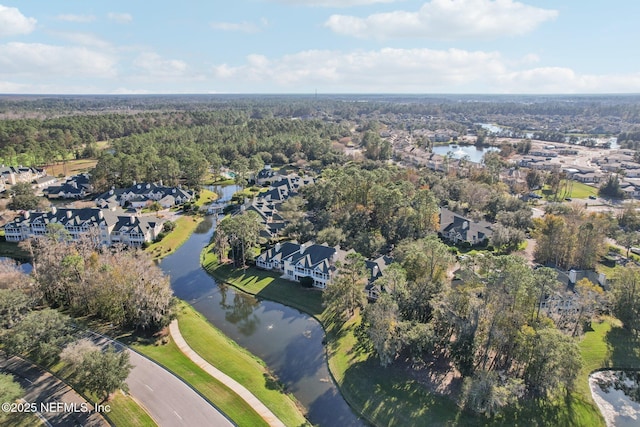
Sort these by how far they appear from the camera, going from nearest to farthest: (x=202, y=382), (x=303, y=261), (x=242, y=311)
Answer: (x=202, y=382)
(x=242, y=311)
(x=303, y=261)

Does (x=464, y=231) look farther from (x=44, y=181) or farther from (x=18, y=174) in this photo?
(x=18, y=174)

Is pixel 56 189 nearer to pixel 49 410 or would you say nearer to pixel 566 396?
pixel 49 410

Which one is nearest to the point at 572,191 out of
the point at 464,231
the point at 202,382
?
the point at 464,231

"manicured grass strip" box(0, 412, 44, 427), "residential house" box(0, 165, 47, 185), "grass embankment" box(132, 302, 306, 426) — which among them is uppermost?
"residential house" box(0, 165, 47, 185)

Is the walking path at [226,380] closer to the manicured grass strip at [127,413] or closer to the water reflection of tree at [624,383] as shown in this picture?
the manicured grass strip at [127,413]

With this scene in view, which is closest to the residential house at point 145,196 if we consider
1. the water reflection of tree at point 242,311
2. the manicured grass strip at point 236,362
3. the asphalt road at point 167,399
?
the water reflection of tree at point 242,311

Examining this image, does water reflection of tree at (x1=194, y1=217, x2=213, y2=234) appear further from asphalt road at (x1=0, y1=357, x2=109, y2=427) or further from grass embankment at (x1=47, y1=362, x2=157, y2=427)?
grass embankment at (x1=47, y1=362, x2=157, y2=427)

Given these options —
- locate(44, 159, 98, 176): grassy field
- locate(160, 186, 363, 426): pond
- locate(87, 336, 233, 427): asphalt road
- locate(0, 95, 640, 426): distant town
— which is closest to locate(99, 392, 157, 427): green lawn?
locate(0, 95, 640, 426): distant town
